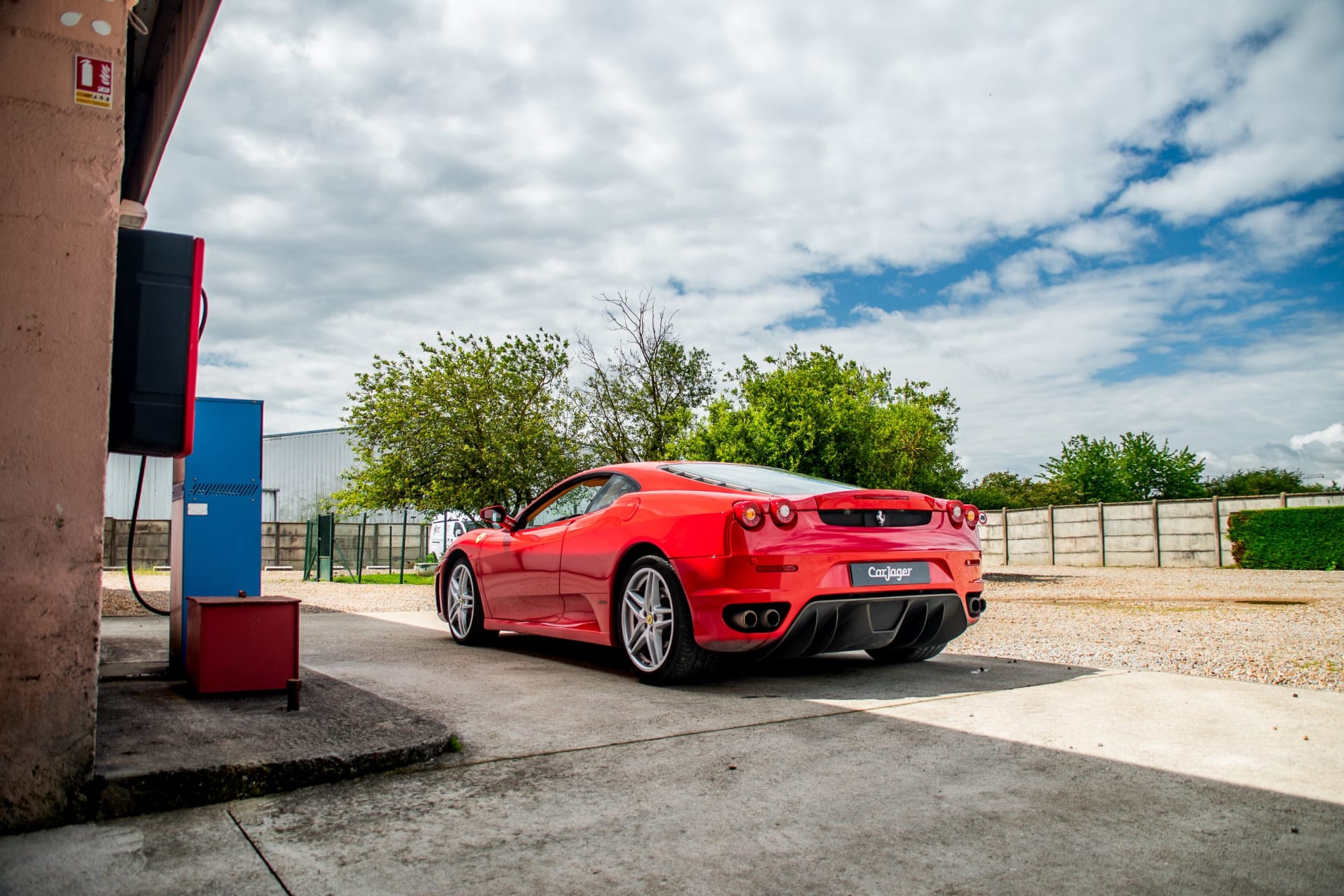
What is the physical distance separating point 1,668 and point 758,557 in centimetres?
293

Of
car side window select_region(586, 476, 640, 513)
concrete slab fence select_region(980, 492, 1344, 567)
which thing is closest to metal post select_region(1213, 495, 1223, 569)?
concrete slab fence select_region(980, 492, 1344, 567)

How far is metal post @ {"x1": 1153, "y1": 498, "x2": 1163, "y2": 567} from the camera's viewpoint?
2445cm

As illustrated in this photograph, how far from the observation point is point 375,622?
894cm

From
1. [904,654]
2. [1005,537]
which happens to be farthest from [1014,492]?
[904,654]

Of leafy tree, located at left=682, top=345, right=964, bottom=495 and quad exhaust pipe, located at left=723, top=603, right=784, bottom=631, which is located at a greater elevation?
leafy tree, located at left=682, top=345, right=964, bottom=495

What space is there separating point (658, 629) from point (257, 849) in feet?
8.64

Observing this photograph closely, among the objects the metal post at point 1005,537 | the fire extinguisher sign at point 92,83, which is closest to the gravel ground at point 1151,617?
the fire extinguisher sign at point 92,83

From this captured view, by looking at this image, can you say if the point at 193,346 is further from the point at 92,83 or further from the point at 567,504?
the point at 567,504

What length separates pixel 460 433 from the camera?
20656 mm

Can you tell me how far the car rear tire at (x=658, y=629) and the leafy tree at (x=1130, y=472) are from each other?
4534 cm

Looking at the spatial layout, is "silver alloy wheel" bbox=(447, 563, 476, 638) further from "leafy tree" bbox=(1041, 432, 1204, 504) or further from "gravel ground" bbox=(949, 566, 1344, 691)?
"leafy tree" bbox=(1041, 432, 1204, 504)

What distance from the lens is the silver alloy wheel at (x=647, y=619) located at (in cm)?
473

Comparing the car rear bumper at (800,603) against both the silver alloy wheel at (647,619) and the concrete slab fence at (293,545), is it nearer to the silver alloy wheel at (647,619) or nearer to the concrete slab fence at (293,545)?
the silver alloy wheel at (647,619)

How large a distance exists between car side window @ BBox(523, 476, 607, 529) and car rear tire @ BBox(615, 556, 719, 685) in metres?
0.87
